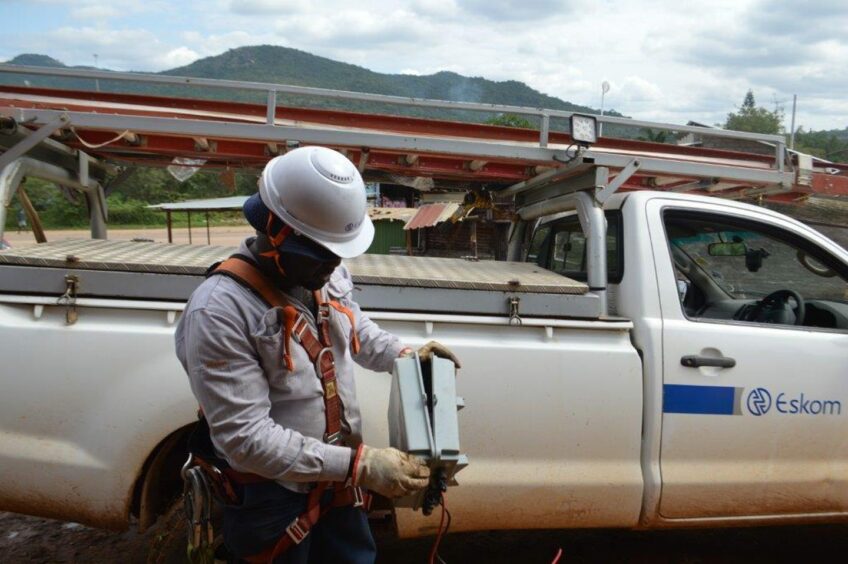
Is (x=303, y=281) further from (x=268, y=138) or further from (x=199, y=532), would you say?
(x=268, y=138)

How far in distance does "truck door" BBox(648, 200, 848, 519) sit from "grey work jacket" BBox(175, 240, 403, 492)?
155cm

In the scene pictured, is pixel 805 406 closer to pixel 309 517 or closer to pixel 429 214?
pixel 309 517

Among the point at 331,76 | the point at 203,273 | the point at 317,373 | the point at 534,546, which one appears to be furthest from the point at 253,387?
the point at 331,76

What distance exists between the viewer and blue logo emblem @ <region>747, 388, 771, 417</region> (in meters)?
2.58

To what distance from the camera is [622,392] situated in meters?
2.49

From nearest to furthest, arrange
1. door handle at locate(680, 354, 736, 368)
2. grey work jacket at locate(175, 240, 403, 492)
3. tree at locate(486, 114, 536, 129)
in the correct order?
grey work jacket at locate(175, 240, 403, 492)
door handle at locate(680, 354, 736, 368)
tree at locate(486, 114, 536, 129)

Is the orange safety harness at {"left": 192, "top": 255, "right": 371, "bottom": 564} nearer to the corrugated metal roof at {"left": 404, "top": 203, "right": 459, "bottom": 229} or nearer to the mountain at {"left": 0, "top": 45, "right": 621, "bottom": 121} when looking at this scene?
the corrugated metal roof at {"left": 404, "top": 203, "right": 459, "bottom": 229}

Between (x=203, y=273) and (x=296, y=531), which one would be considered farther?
(x=203, y=273)

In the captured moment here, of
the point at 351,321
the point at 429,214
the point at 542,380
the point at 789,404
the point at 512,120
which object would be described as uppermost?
the point at 512,120

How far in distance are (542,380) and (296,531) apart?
1.13 metres

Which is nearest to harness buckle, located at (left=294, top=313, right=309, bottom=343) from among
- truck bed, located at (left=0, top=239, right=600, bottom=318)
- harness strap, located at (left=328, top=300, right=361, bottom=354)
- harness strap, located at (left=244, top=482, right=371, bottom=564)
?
harness strap, located at (left=328, top=300, right=361, bottom=354)

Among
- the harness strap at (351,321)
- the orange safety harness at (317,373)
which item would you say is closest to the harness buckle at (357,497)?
the orange safety harness at (317,373)

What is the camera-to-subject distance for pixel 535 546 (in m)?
3.18

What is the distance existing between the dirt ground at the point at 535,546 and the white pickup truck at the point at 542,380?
0.61m
